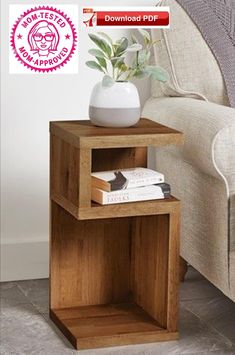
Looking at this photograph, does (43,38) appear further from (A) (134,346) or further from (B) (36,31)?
(A) (134,346)

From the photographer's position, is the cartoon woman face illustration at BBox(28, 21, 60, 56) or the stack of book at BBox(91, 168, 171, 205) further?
the cartoon woman face illustration at BBox(28, 21, 60, 56)

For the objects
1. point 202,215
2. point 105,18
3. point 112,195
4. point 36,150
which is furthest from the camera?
point 36,150

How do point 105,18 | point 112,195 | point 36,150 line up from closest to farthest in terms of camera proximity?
point 112,195 < point 105,18 < point 36,150

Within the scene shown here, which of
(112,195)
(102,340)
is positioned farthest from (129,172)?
(102,340)

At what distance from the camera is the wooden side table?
1973mm

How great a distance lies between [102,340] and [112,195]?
1.21 feet

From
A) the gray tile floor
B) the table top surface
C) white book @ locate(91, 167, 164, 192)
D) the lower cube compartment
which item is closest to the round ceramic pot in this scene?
the table top surface

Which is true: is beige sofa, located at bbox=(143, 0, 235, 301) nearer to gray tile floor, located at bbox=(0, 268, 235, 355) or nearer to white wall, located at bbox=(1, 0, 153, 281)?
gray tile floor, located at bbox=(0, 268, 235, 355)

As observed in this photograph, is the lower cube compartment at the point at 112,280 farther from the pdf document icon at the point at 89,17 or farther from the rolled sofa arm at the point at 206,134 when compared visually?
the pdf document icon at the point at 89,17

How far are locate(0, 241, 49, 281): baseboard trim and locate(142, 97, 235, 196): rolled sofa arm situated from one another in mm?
596

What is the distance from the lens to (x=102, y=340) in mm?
2039

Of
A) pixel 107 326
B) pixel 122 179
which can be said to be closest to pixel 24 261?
pixel 107 326

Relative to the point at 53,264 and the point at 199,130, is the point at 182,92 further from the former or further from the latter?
the point at 53,264

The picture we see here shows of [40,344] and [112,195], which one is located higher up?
[112,195]
